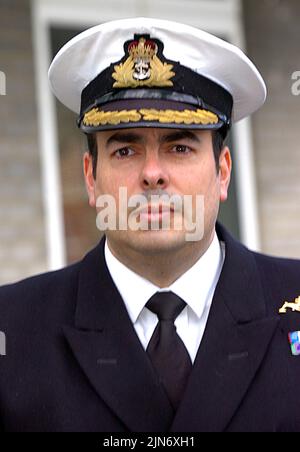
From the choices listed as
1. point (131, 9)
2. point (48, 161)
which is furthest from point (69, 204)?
point (131, 9)

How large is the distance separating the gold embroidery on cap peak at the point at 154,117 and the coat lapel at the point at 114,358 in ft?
1.46

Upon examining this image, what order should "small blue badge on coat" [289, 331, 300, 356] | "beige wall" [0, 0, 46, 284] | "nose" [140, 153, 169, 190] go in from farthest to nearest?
"beige wall" [0, 0, 46, 284]
"small blue badge on coat" [289, 331, 300, 356]
"nose" [140, 153, 169, 190]

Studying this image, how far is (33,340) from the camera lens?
2.33 meters

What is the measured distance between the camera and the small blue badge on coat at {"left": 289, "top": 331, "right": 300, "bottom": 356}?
89.9 inches

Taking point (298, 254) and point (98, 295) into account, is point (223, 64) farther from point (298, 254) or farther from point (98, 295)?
point (298, 254)

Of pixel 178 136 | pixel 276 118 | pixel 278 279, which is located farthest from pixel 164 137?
pixel 276 118

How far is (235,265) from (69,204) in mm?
3093

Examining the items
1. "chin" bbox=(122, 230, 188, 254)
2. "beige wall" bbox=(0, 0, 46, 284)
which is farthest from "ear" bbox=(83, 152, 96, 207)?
"beige wall" bbox=(0, 0, 46, 284)

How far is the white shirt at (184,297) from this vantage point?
2.31m

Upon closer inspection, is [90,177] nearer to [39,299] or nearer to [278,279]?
[39,299]

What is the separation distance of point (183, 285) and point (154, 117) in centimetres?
47

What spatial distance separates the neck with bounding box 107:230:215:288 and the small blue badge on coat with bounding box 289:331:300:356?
0.33 meters

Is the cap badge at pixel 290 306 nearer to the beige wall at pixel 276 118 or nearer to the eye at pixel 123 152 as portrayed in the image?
the eye at pixel 123 152

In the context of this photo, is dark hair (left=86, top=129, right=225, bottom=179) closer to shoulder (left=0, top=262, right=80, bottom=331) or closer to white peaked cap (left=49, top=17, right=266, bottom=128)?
white peaked cap (left=49, top=17, right=266, bottom=128)
